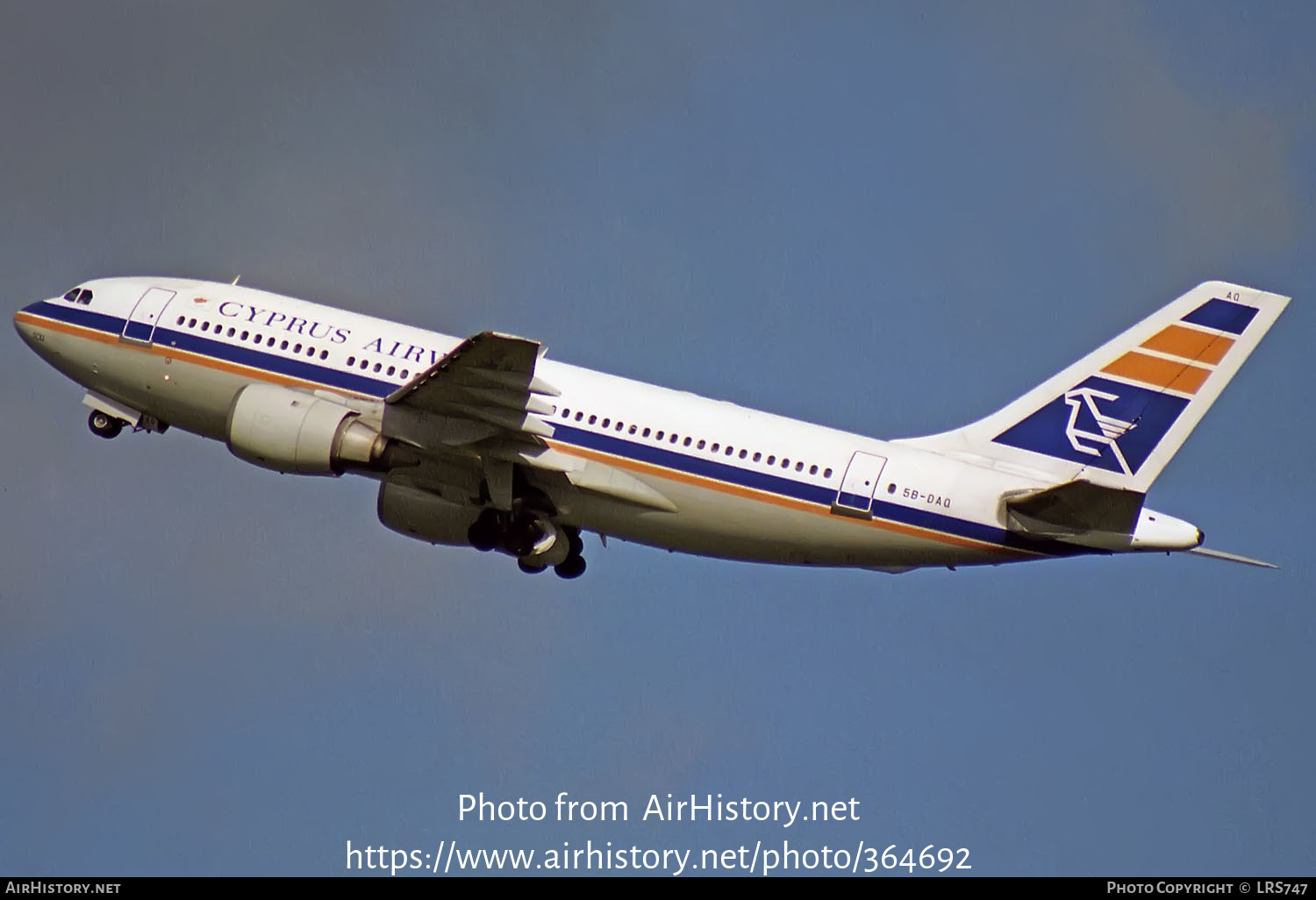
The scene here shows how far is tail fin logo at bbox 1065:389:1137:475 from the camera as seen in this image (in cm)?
4334

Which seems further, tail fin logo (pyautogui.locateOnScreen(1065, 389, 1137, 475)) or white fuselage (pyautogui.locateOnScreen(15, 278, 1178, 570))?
tail fin logo (pyautogui.locateOnScreen(1065, 389, 1137, 475))

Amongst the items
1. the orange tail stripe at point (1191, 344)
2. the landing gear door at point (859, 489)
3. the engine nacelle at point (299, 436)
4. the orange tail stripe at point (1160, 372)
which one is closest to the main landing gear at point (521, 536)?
the engine nacelle at point (299, 436)

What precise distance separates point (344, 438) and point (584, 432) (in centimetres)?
571

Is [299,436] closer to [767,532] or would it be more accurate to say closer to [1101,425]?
[767,532]

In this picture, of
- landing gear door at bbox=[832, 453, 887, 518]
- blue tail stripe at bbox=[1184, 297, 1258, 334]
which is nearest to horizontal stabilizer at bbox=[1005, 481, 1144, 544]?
landing gear door at bbox=[832, 453, 887, 518]

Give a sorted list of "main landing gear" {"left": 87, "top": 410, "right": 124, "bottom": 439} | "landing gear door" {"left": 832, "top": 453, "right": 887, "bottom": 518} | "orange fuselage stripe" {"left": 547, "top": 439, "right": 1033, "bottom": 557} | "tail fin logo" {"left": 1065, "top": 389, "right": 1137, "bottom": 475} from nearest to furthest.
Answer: "orange fuselage stripe" {"left": 547, "top": 439, "right": 1033, "bottom": 557}, "landing gear door" {"left": 832, "top": 453, "right": 887, "bottom": 518}, "tail fin logo" {"left": 1065, "top": 389, "right": 1137, "bottom": 475}, "main landing gear" {"left": 87, "top": 410, "right": 124, "bottom": 439}

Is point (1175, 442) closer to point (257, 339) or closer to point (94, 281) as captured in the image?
point (257, 339)

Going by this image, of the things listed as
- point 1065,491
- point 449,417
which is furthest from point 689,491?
point 1065,491

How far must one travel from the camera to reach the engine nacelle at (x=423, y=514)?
47.7 m

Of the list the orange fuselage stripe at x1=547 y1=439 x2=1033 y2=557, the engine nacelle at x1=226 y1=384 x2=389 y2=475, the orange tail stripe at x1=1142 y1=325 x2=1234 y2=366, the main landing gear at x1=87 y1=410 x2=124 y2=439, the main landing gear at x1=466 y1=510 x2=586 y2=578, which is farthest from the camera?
the main landing gear at x1=87 y1=410 x2=124 y2=439

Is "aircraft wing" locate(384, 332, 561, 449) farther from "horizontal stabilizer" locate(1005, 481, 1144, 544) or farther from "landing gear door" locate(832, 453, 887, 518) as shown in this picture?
"horizontal stabilizer" locate(1005, 481, 1144, 544)

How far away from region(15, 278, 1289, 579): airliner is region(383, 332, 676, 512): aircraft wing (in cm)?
5

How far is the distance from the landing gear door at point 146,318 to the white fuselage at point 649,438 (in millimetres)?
43

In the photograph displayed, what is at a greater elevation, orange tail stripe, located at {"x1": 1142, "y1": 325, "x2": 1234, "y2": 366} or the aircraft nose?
the aircraft nose
